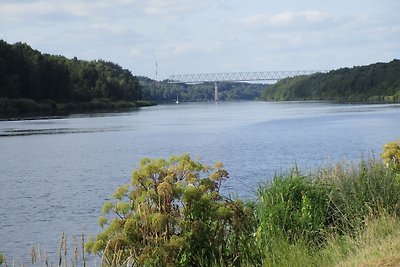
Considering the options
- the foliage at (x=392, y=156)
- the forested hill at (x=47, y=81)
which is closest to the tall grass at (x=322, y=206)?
the foliage at (x=392, y=156)

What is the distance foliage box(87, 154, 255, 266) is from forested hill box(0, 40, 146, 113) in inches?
3765

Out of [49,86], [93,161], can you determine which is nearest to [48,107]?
[49,86]

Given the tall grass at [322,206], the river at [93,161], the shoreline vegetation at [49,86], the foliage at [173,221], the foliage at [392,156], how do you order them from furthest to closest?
the shoreline vegetation at [49,86], the river at [93,161], the foliage at [392,156], the tall grass at [322,206], the foliage at [173,221]

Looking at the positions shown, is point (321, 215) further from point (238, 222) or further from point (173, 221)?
point (173, 221)

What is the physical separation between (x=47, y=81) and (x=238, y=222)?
11575 centimetres

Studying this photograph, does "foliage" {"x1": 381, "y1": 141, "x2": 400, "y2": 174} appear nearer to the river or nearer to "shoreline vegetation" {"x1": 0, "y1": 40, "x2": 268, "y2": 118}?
the river

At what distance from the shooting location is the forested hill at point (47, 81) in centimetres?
10812

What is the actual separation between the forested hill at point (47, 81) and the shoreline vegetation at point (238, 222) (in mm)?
95278

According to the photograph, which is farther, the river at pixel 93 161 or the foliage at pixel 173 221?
the river at pixel 93 161

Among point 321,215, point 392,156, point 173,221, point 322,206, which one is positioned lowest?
point 321,215

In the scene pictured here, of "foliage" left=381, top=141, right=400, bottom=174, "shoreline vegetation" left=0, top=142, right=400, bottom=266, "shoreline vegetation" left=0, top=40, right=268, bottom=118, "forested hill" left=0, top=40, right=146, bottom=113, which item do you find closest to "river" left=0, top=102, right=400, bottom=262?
"foliage" left=381, top=141, right=400, bottom=174

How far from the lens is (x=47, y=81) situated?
122m

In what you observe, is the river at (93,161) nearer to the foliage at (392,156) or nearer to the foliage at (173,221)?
the foliage at (392,156)

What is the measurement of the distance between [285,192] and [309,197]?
0.43m
